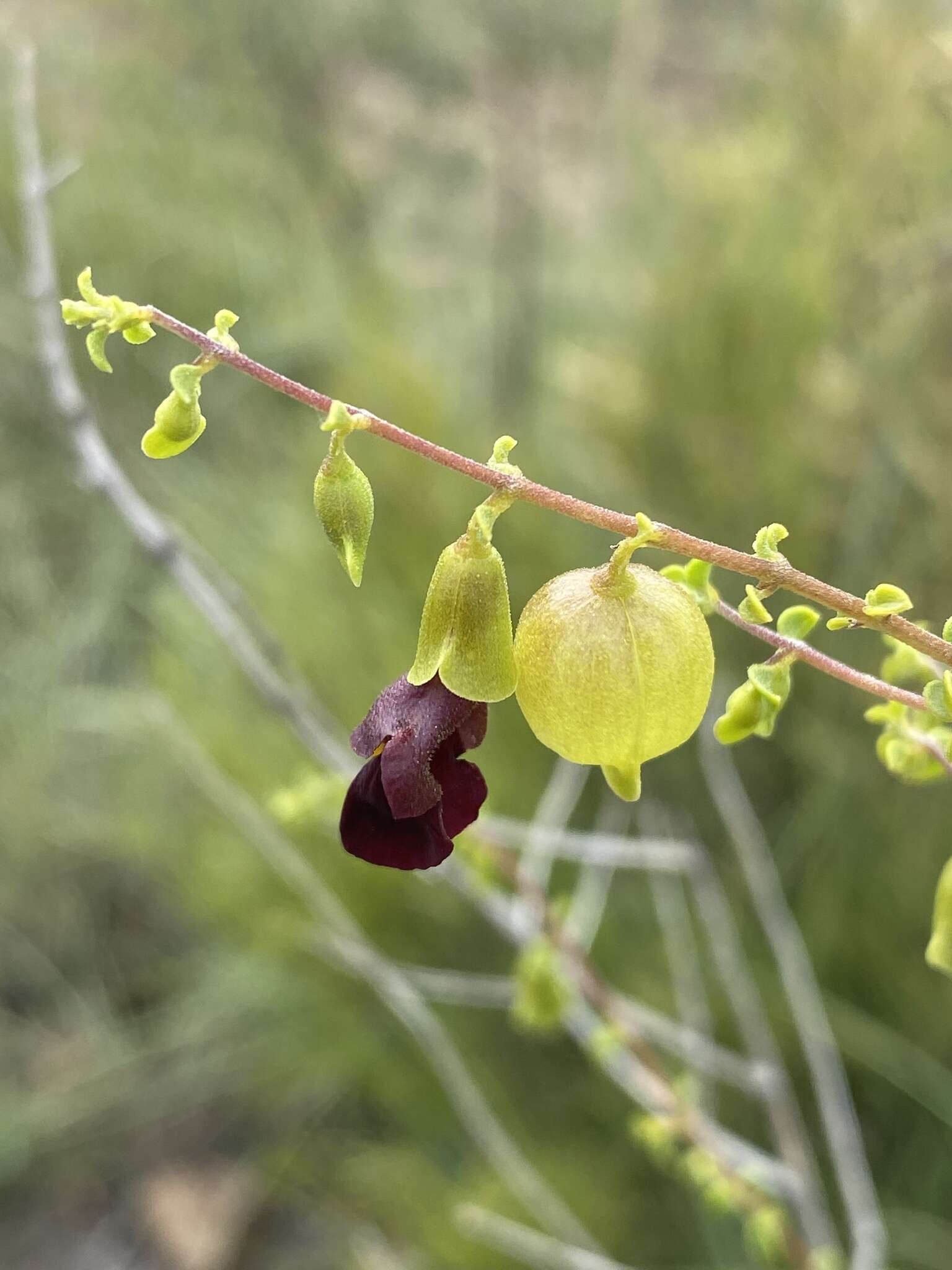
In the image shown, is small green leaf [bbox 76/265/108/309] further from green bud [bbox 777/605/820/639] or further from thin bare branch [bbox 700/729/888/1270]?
thin bare branch [bbox 700/729/888/1270]

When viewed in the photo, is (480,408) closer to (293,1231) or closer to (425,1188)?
(425,1188)

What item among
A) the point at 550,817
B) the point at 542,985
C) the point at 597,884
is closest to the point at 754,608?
the point at 542,985

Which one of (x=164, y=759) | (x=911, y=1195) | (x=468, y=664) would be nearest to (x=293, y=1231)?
(x=164, y=759)

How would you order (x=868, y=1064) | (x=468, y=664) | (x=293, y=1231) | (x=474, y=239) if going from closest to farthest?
(x=468, y=664), (x=868, y=1064), (x=293, y=1231), (x=474, y=239)

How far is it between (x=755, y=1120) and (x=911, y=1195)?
0.10m

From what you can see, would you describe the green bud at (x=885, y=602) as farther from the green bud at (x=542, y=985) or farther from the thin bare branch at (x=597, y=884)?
the thin bare branch at (x=597, y=884)

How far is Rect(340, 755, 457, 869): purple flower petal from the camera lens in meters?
0.19

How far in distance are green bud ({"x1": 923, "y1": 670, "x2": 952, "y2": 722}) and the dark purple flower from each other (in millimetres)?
85

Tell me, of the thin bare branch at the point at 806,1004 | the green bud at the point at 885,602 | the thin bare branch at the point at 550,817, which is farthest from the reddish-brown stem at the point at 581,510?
the thin bare branch at the point at 806,1004

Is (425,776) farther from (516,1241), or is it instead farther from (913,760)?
(516,1241)

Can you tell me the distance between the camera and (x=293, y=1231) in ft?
3.12

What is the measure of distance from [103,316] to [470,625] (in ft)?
0.27

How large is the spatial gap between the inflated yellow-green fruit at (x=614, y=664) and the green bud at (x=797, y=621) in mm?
31

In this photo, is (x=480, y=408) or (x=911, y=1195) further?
(x=480, y=408)
